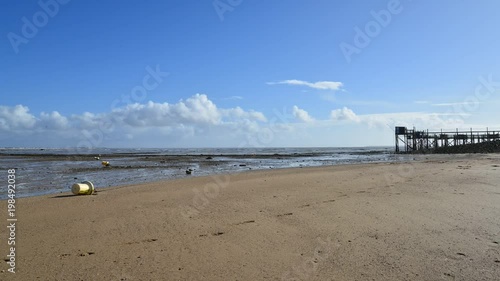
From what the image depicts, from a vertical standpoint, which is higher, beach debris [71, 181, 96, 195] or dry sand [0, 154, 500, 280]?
beach debris [71, 181, 96, 195]

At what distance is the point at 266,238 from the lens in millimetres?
5926

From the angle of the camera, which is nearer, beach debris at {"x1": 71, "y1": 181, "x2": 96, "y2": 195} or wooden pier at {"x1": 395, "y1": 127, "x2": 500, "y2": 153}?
beach debris at {"x1": 71, "y1": 181, "x2": 96, "y2": 195}

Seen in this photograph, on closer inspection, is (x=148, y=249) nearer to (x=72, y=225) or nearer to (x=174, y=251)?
(x=174, y=251)

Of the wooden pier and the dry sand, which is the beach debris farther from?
the wooden pier

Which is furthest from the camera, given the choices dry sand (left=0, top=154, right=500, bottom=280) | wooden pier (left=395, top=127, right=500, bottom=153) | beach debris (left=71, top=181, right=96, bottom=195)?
wooden pier (left=395, top=127, right=500, bottom=153)

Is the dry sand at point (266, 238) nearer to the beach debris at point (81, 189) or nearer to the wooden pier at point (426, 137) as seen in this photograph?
the beach debris at point (81, 189)

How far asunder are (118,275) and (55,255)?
5.00 feet

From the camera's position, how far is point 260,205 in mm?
9039

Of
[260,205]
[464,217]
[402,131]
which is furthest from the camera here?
[402,131]

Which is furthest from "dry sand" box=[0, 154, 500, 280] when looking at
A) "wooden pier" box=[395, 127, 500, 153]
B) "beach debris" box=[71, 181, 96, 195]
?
"wooden pier" box=[395, 127, 500, 153]

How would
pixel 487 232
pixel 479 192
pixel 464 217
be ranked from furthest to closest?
pixel 479 192
pixel 464 217
pixel 487 232

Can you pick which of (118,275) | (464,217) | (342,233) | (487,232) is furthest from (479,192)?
(118,275)

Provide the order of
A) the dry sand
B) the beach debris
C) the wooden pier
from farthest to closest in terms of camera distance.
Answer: the wooden pier
the beach debris
the dry sand

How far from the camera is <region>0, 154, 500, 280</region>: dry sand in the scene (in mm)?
4465
